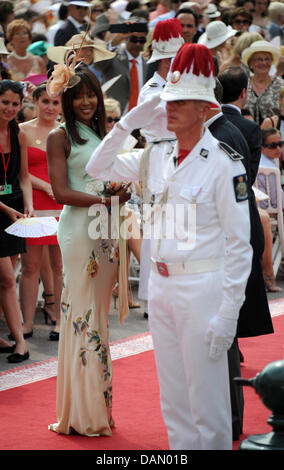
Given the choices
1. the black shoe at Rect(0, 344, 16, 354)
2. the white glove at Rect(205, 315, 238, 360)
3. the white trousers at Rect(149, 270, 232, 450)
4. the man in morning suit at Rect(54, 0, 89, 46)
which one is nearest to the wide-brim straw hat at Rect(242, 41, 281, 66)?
the man in morning suit at Rect(54, 0, 89, 46)

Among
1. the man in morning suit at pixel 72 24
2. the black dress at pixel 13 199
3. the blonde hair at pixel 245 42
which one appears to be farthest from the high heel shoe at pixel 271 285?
the man in morning suit at pixel 72 24

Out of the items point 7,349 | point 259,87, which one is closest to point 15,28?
point 259,87

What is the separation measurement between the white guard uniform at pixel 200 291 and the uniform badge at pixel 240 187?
0.03 ft

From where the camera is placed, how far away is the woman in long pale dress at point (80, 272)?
4695 millimetres

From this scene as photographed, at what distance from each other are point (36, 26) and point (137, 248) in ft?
19.7

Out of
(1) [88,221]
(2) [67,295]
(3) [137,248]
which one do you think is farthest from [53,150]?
(3) [137,248]

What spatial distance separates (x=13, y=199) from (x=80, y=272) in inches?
80.1

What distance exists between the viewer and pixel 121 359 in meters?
6.32

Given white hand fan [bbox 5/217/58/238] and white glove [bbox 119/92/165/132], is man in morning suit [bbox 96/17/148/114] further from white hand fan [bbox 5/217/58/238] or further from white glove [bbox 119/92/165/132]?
white glove [bbox 119/92/165/132]

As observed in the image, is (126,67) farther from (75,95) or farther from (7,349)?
(75,95)

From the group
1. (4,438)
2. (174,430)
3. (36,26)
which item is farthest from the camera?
(36,26)

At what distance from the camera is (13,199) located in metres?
6.58
